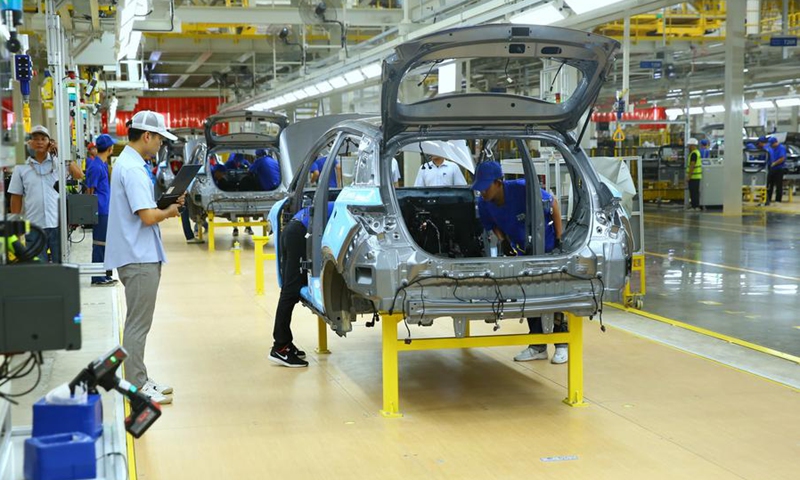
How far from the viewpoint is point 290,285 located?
6.53 metres

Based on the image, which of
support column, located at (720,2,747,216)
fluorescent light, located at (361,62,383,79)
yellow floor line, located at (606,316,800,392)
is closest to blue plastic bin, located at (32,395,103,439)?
yellow floor line, located at (606,316,800,392)

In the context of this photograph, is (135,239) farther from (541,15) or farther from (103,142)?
(541,15)

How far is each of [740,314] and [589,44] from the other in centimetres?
441

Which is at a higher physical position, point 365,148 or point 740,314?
point 365,148

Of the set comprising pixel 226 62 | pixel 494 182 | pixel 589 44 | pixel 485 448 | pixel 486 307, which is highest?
pixel 226 62

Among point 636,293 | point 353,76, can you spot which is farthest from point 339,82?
point 636,293

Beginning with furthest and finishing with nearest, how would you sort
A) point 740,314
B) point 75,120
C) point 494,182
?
point 75,120 → point 740,314 → point 494,182

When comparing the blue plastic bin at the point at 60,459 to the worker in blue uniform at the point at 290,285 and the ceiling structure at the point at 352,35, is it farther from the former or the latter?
the ceiling structure at the point at 352,35

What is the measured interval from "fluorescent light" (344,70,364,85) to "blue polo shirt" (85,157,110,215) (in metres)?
6.72

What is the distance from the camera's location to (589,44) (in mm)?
5195

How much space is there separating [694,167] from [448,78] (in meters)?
9.53

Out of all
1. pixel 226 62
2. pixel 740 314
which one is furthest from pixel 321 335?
pixel 226 62

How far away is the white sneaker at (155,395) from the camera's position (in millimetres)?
5445

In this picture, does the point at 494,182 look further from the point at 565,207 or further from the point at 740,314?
the point at 740,314
